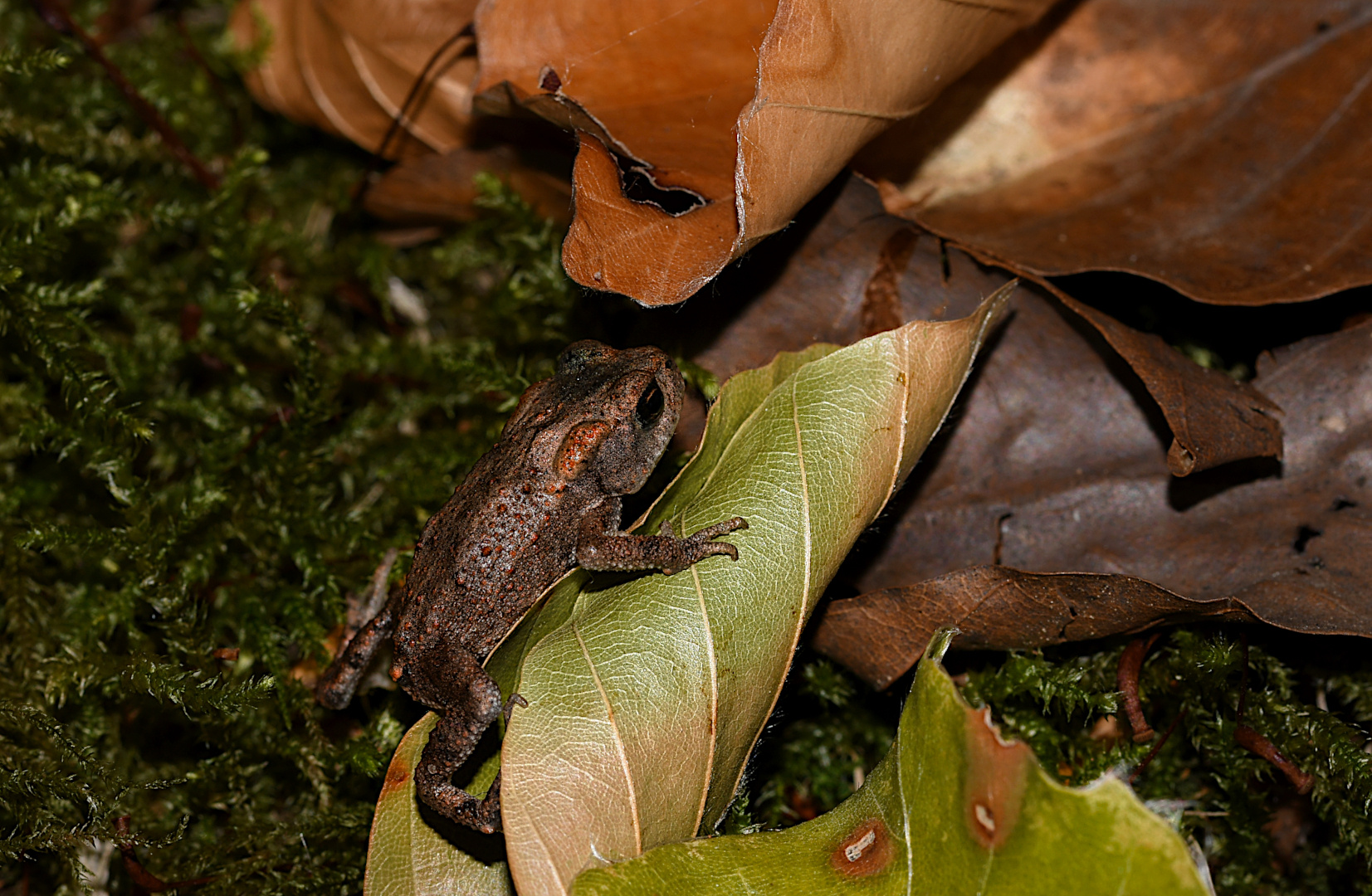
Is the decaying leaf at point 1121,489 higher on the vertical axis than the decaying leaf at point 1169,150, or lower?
lower

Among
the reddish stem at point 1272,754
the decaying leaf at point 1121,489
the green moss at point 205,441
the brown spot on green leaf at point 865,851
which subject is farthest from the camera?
the green moss at point 205,441

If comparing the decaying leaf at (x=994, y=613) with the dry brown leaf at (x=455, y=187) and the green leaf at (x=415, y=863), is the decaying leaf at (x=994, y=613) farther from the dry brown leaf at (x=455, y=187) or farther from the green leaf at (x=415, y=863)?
the dry brown leaf at (x=455, y=187)

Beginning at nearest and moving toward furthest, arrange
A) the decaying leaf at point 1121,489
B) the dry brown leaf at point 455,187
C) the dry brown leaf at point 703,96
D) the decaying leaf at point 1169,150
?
the dry brown leaf at point 703,96
the decaying leaf at point 1121,489
the decaying leaf at point 1169,150
the dry brown leaf at point 455,187

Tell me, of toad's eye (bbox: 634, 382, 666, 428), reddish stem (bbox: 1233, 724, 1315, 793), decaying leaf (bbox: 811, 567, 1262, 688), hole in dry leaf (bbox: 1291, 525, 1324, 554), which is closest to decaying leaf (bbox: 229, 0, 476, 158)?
toad's eye (bbox: 634, 382, 666, 428)

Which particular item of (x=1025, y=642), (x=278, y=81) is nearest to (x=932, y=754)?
(x=1025, y=642)

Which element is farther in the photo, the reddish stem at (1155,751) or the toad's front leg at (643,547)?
the reddish stem at (1155,751)

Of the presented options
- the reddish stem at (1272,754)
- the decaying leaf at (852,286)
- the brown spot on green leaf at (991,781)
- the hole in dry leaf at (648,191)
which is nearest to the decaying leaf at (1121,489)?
the decaying leaf at (852,286)
